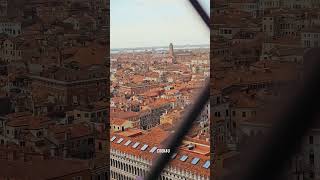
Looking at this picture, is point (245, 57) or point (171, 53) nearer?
point (245, 57)

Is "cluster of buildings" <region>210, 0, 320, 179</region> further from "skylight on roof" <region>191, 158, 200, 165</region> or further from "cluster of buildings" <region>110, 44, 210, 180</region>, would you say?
"cluster of buildings" <region>110, 44, 210, 180</region>

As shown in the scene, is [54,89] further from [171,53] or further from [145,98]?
[145,98]

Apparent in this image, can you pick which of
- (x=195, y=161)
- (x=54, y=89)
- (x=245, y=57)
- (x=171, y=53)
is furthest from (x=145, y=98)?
(x=245, y=57)

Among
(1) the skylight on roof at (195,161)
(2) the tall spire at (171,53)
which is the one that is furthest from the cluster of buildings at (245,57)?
(2) the tall spire at (171,53)

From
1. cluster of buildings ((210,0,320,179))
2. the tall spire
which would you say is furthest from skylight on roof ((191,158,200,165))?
the tall spire

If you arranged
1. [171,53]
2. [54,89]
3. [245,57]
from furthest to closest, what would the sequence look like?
1. [171,53]
2. [54,89]
3. [245,57]

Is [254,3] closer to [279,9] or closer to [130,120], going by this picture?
[279,9]

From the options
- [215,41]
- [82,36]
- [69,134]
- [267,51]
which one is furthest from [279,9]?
[69,134]
